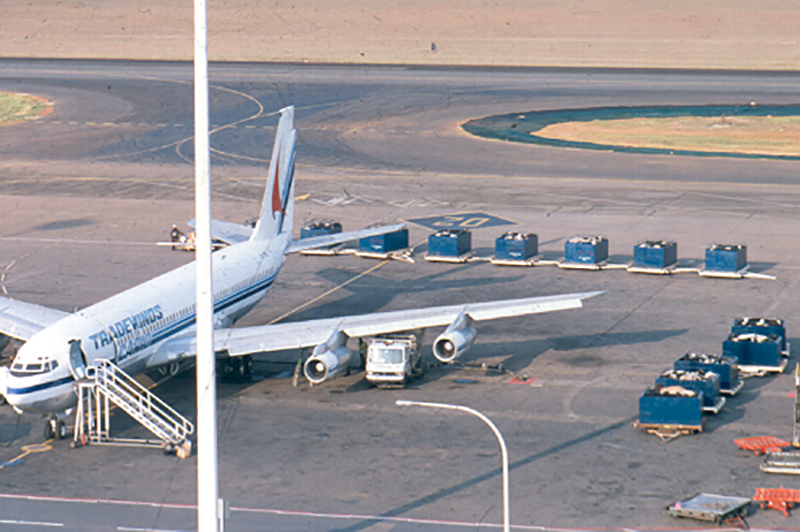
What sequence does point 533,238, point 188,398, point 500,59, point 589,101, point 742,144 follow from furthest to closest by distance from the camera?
1. point 500,59
2. point 589,101
3. point 742,144
4. point 533,238
5. point 188,398

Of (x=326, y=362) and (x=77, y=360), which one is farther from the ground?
(x=77, y=360)

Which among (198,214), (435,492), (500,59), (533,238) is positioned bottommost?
(435,492)

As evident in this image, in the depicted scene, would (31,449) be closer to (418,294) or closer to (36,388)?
(36,388)

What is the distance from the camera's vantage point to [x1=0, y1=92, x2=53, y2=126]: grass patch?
135750mm

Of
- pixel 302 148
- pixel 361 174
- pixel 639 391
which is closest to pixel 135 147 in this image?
pixel 302 148

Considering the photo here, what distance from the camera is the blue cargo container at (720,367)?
47.9m

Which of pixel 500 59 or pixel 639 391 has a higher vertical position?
pixel 500 59

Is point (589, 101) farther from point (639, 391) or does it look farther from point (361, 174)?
point (639, 391)

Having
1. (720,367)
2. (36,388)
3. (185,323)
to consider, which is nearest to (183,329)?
(185,323)

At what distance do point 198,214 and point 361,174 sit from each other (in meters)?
74.8

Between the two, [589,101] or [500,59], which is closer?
[589,101]

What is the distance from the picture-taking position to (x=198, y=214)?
1172 inches

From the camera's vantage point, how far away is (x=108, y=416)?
4428 cm

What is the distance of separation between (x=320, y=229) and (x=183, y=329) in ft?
96.6
